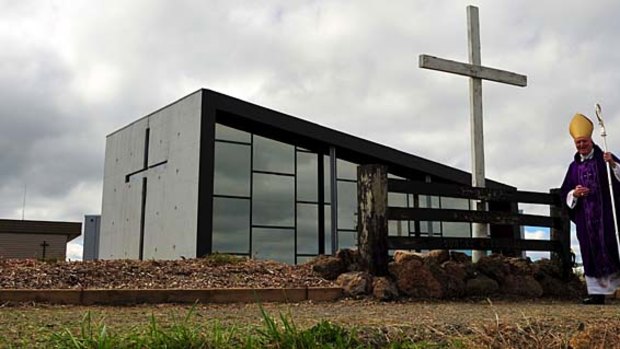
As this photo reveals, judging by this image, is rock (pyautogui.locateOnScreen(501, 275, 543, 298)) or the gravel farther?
rock (pyautogui.locateOnScreen(501, 275, 543, 298))

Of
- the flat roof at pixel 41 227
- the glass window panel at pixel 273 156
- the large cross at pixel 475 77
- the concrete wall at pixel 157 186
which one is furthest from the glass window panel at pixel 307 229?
the flat roof at pixel 41 227

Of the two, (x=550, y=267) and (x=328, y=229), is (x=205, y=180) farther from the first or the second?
(x=550, y=267)

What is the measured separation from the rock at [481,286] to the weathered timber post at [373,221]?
125cm

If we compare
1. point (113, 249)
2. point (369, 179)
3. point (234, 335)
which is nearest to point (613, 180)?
point (369, 179)

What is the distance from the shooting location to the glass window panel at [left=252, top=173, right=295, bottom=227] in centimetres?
1902

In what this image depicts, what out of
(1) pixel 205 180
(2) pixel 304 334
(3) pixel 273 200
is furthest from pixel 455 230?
(2) pixel 304 334

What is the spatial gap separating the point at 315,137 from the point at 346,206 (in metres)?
2.81

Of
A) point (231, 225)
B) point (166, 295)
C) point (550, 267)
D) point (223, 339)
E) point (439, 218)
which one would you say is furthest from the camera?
point (231, 225)

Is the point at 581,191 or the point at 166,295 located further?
the point at 581,191

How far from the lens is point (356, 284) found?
785cm

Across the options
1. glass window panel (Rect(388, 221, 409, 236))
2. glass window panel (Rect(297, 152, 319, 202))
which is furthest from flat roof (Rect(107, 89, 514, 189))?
glass window panel (Rect(388, 221, 409, 236))

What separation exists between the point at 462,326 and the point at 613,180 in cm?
511

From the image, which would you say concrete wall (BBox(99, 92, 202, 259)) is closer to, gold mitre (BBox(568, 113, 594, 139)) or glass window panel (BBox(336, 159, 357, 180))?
glass window panel (BBox(336, 159, 357, 180))

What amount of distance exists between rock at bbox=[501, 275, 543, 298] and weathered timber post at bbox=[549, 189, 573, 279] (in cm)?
97
